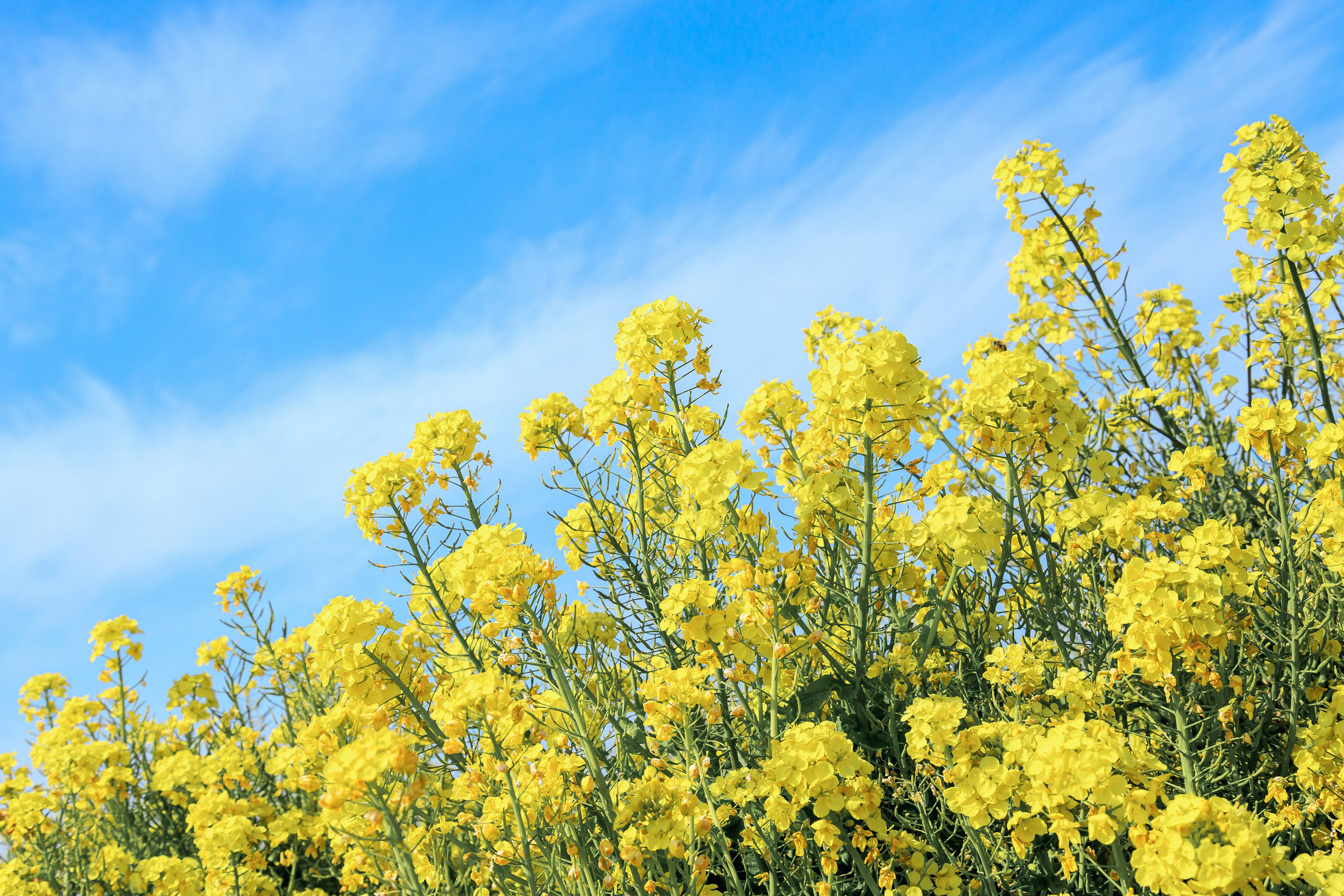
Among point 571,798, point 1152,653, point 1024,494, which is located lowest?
point 1152,653

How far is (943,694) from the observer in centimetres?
318

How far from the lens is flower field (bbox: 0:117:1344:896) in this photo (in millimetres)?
2422

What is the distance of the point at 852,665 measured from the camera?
330 centimetres

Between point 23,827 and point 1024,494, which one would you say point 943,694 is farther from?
point 23,827

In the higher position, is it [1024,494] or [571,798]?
[1024,494]

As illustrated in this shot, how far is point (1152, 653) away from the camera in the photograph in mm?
2682

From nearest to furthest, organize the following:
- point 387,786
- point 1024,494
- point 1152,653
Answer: point 387,786 → point 1152,653 → point 1024,494

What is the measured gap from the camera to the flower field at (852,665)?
2.42 metres

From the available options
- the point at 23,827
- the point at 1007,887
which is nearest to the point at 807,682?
the point at 1007,887

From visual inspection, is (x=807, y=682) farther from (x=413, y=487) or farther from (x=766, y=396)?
(x=413, y=487)

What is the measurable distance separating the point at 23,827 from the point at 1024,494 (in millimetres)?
5696

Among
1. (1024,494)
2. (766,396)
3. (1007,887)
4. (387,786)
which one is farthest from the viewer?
(1024,494)

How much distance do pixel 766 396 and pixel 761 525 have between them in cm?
57

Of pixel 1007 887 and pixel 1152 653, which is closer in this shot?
→ pixel 1152 653
